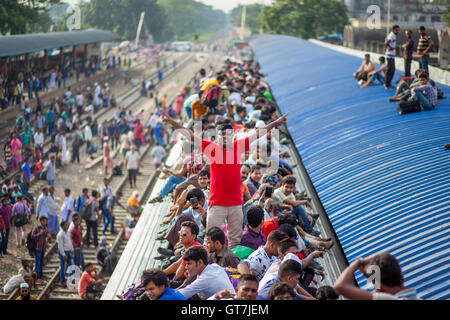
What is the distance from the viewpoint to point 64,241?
12.6m

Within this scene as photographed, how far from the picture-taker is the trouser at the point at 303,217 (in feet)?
25.8

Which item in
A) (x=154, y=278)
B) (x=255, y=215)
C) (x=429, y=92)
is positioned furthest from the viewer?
(x=429, y=92)

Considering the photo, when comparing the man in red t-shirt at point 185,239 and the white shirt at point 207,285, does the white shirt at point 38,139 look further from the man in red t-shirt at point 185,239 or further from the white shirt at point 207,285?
the white shirt at point 207,285

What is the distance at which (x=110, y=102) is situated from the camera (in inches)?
1404

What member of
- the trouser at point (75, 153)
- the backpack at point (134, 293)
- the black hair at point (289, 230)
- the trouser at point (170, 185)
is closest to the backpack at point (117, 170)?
the trouser at point (75, 153)

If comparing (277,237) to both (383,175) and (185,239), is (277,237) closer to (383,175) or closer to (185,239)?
(185,239)

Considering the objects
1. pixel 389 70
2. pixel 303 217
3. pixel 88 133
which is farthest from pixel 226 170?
pixel 88 133

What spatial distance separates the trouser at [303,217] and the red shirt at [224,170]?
1468 mm

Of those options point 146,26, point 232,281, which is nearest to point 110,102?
point 232,281

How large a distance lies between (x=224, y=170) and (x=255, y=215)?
63cm

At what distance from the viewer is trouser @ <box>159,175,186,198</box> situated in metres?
10.5

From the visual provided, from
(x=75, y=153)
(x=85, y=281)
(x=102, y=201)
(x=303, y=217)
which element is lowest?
(x=85, y=281)

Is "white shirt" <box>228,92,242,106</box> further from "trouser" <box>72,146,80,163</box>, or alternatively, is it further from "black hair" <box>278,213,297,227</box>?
Answer: "trouser" <box>72,146,80,163</box>

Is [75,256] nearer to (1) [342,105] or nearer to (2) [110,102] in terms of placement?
(1) [342,105]
